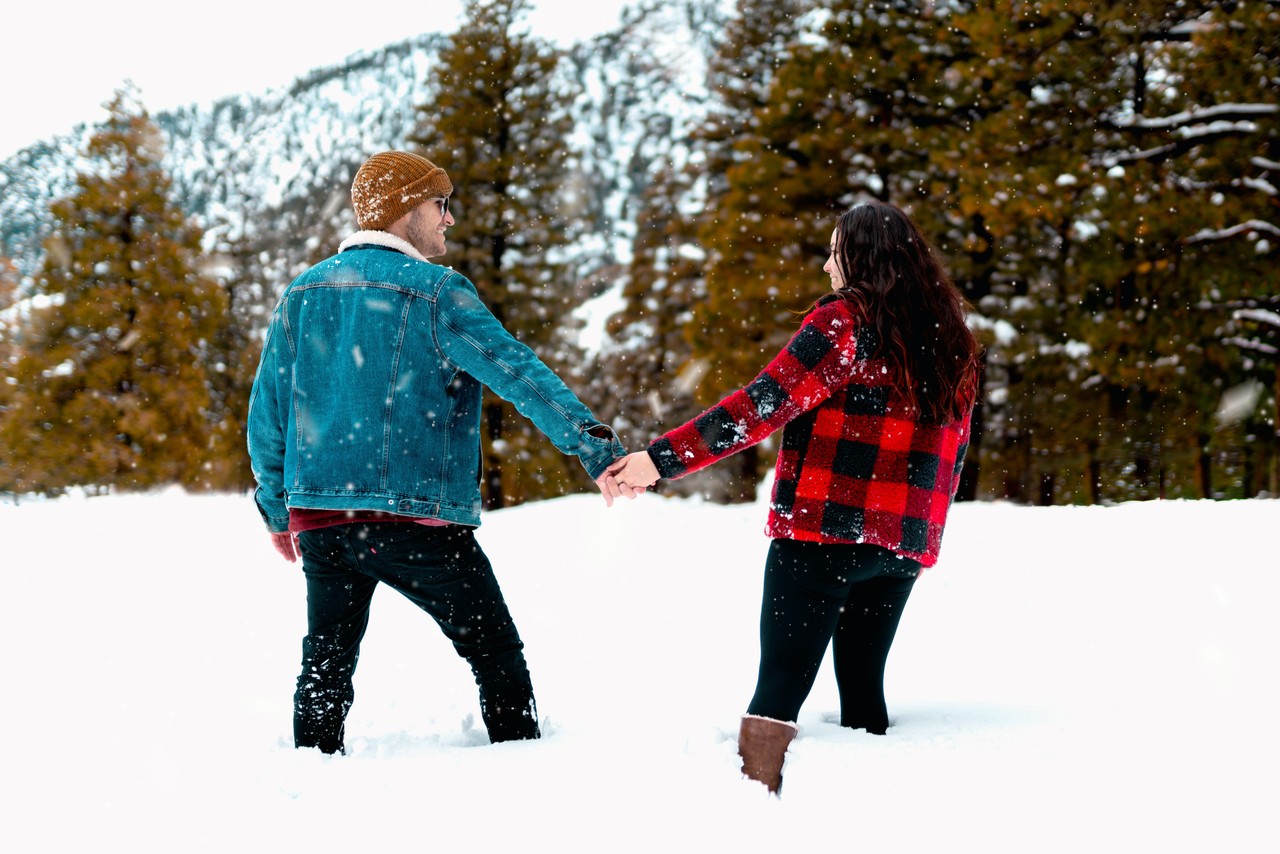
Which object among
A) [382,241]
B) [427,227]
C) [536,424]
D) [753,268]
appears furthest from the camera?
[753,268]

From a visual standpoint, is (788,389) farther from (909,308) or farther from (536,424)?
(536,424)

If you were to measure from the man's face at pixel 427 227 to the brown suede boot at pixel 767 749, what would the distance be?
2045mm

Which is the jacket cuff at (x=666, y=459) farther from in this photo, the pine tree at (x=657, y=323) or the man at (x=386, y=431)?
the pine tree at (x=657, y=323)

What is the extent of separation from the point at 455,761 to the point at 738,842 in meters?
1.04

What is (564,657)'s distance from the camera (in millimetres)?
6086

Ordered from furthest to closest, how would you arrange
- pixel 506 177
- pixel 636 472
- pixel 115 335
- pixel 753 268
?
pixel 115 335, pixel 506 177, pixel 753 268, pixel 636 472

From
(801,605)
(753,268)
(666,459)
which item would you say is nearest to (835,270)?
(666,459)

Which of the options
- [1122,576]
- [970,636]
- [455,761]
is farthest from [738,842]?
[1122,576]

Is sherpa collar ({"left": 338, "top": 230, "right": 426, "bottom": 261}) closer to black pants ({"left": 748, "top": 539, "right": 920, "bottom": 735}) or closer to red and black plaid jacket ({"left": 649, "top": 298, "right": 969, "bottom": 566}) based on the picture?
red and black plaid jacket ({"left": 649, "top": 298, "right": 969, "bottom": 566})

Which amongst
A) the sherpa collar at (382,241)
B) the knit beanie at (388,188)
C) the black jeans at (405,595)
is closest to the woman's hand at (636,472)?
the black jeans at (405,595)

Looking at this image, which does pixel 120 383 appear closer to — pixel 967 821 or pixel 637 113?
pixel 967 821

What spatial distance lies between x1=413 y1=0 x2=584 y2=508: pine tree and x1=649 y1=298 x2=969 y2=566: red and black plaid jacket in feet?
58.0

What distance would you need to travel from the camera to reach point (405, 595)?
3.38 m

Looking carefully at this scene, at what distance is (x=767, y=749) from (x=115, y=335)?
2483 centimetres
